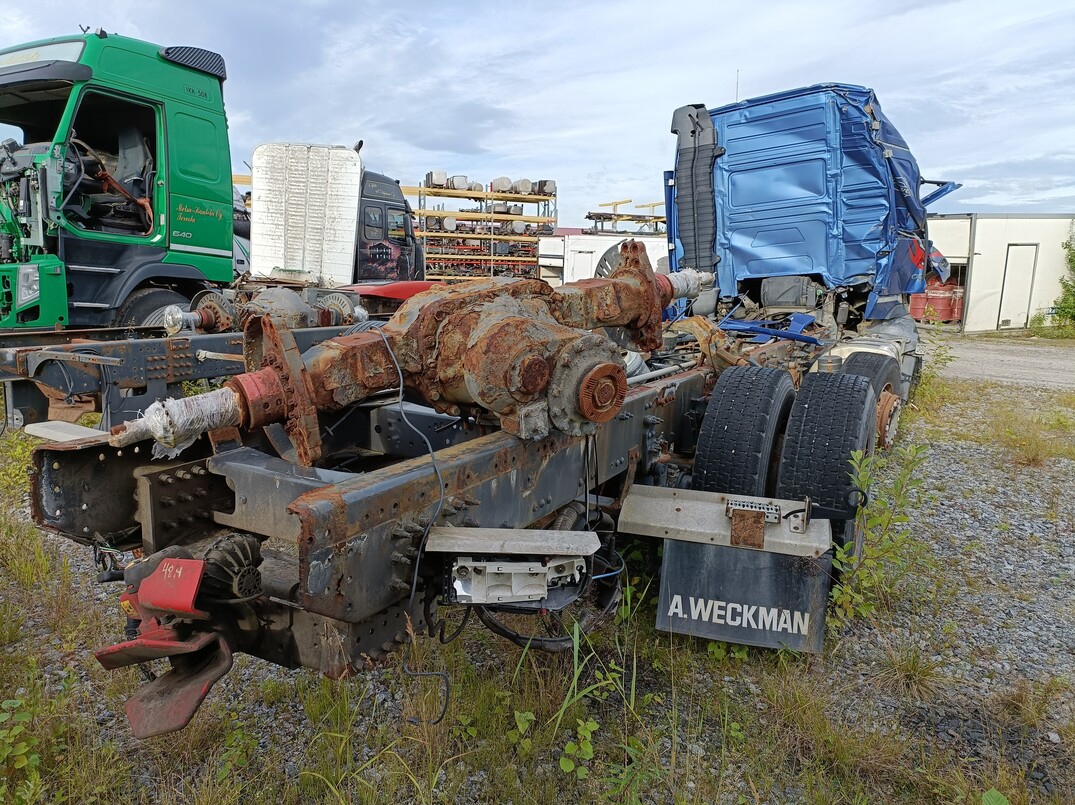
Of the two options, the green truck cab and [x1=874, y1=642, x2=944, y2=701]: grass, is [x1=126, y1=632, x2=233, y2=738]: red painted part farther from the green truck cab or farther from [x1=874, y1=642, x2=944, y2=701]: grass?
the green truck cab

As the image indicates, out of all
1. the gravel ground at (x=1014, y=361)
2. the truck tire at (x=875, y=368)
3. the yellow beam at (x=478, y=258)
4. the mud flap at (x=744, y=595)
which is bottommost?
the mud flap at (x=744, y=595)

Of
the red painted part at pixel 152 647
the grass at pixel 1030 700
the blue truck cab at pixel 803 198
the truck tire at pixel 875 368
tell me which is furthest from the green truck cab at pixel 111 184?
the grass at pixel 1030 700

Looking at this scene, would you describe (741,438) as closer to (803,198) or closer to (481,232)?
(803,198)

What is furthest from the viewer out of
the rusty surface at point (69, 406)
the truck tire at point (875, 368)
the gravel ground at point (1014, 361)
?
the gravel ground at point (1014, 361)

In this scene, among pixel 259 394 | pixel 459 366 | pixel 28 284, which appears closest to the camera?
pixel 259 394

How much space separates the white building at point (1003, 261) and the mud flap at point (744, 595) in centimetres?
1856

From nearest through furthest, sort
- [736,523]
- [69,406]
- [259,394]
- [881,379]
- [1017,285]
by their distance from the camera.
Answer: [259,394]
[736,523]
[69,406]
[881,379]
[1017,285]

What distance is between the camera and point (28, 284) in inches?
237

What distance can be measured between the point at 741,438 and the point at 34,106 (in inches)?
307

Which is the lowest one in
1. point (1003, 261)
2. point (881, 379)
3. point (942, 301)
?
point (881, 379)

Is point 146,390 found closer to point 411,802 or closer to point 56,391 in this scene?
point 56,391

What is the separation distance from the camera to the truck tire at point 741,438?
3426 millimetres

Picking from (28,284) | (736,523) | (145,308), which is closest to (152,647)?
(736,523)

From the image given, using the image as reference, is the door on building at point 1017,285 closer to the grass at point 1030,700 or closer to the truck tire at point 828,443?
the truck tire at point 828,443
